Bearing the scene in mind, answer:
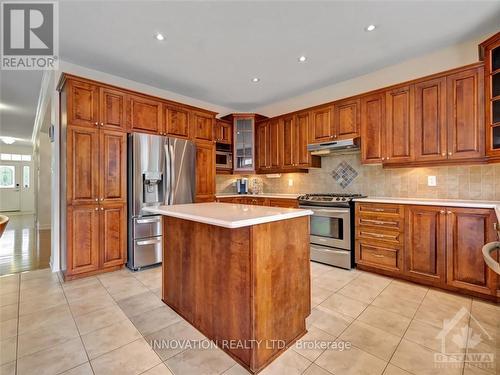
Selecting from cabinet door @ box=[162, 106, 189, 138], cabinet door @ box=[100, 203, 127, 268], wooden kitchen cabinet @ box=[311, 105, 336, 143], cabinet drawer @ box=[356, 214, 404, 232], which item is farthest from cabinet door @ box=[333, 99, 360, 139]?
cabinet door @ box=[100, 203, 127, 268]

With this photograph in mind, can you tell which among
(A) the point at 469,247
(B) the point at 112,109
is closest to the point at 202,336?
(A) the point at 469,247

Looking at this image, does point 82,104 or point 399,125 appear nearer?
point 82,104

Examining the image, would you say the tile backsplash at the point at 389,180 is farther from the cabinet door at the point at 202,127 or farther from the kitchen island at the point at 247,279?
the kitchen island at the point at 247,279

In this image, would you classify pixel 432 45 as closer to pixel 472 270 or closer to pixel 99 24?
pixel 472 270

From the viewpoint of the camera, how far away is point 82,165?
285cm

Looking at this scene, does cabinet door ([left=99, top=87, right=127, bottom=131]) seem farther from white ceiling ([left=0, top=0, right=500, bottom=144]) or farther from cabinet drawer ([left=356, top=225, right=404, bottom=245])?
cabinet drawer ([left=356, top=225, right=404, bottom=245])

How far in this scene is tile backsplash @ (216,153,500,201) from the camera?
2.71m

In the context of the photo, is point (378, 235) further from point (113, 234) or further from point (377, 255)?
point (113, 234)

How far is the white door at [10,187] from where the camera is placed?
8656 millimetres

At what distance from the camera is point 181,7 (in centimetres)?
217

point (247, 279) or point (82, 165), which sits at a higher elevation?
point (82, 165)

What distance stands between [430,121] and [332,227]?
172 centimetres

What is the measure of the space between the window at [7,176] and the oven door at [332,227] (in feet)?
36.1

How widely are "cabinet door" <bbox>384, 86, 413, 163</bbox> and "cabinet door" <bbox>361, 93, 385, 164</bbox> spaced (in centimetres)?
7
